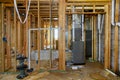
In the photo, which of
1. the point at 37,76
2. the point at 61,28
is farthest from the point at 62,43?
the point at 37,76

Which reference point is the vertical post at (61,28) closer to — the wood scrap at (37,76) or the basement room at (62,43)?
the basement room at (62,43)

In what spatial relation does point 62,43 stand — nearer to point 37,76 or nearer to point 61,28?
point 61,28

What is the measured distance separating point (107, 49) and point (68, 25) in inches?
153

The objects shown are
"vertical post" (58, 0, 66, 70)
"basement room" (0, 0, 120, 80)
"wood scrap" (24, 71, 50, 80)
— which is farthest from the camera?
"vertical post" (58, 0, 66, 70)

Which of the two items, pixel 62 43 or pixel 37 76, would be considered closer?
pixel 37 76

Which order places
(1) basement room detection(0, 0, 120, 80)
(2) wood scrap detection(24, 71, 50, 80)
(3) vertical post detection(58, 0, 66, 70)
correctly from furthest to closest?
(3) vertical post detection(58, 0, 66, 70)
(1) basement room detection(0, 0, 120, 80)
(2) wood scrap detection(24, 71, 50, 80)

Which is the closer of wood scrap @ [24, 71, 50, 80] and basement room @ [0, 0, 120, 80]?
wood scrap @ [24, 71, 50, 80]

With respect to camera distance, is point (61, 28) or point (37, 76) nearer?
point (37, 76)

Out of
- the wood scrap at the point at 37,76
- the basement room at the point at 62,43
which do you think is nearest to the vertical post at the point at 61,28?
the basement room at the point at 62,43

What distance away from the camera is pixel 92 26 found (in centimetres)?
736

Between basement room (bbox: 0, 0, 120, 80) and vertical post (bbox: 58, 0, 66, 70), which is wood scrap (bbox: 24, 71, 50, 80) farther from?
vertical post (bbox: 58, 0, 66, 70)

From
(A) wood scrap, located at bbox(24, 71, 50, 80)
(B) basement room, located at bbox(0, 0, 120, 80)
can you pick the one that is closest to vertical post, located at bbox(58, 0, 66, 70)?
(B) basement room, located at bbox(0, 0, 120, 80)

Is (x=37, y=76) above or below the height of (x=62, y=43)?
below

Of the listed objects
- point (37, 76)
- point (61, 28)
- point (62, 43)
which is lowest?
point (37, 76)
